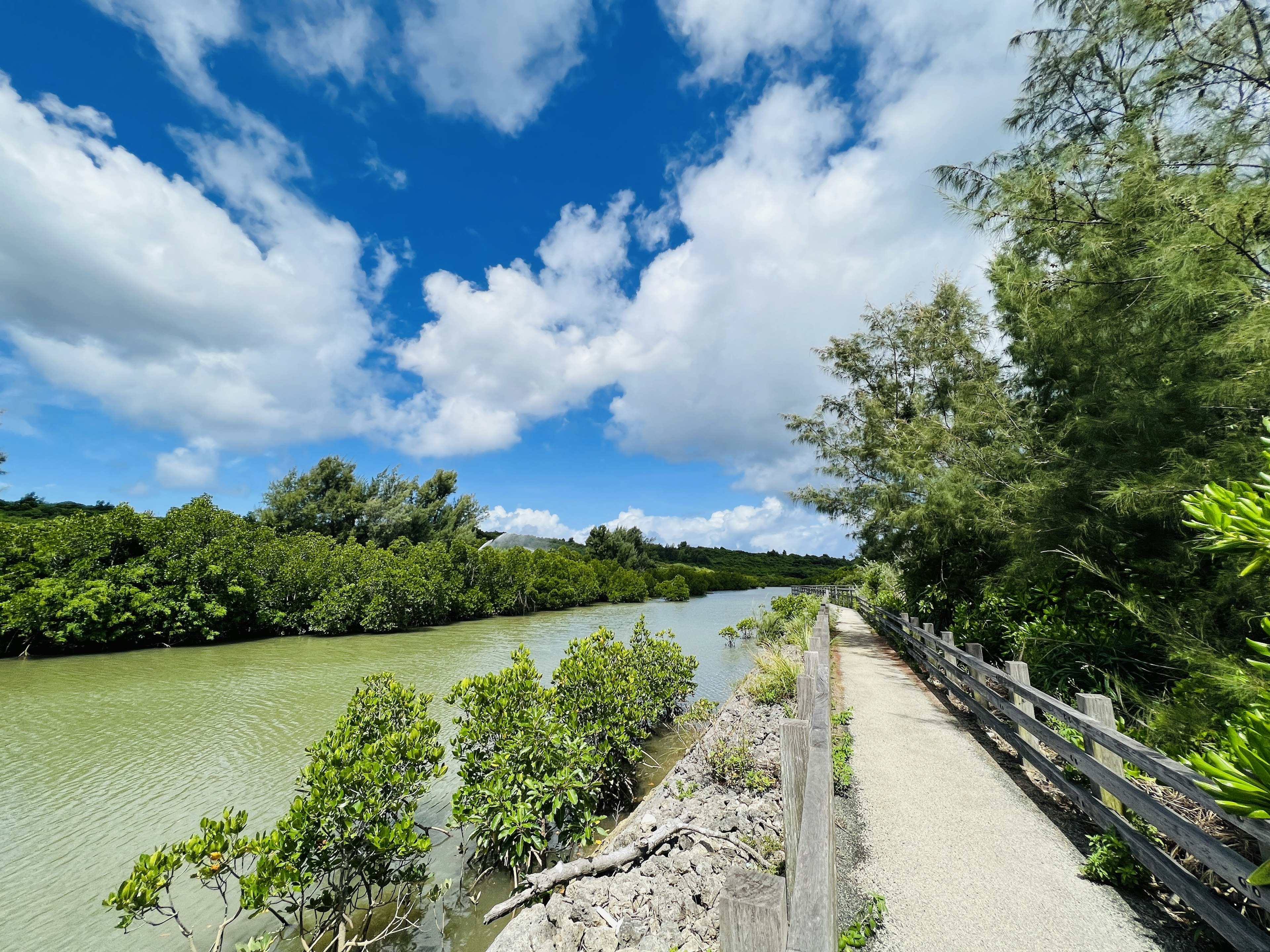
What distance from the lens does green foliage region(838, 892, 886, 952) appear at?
2.77 metres

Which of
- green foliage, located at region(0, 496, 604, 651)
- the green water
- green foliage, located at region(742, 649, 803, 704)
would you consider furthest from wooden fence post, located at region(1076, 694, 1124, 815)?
green foliage, located at region(0, 496, 604, 651)

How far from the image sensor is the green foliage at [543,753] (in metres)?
4.72

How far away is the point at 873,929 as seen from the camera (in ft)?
9.36

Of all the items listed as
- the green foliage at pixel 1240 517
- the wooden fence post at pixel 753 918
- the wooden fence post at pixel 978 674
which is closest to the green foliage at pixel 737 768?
the wooden fence post at pixel 978 674

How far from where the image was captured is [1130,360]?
4.95m

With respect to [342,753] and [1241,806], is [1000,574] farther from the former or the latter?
[342,753]

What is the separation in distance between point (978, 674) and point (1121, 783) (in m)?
3.56

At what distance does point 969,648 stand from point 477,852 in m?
5.95

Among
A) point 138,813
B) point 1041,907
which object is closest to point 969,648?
point 1041,907

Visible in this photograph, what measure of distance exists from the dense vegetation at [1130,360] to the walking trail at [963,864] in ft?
4.27

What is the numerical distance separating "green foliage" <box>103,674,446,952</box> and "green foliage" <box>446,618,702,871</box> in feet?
1.62

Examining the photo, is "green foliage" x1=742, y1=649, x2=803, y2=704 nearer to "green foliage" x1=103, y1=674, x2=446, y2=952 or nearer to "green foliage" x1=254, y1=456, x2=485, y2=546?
"green foliage" x1=103, y1=674, x2=446, y2=952

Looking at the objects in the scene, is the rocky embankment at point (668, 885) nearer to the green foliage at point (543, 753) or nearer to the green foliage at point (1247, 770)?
the green foliage at point (543, 753)

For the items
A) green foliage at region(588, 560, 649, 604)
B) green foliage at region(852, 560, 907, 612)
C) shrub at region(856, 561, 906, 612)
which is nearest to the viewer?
green foliage at region(852, 560, 907, 612)
